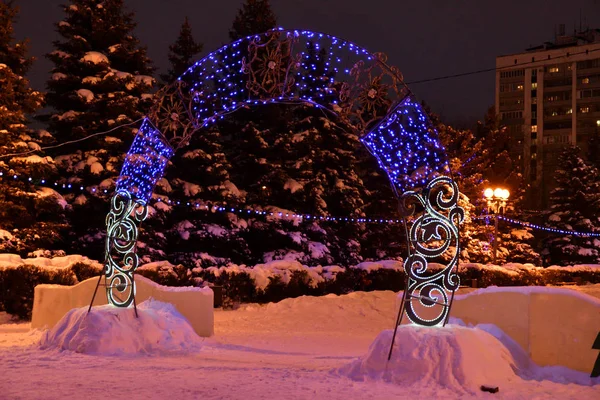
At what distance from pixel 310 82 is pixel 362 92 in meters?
0.99

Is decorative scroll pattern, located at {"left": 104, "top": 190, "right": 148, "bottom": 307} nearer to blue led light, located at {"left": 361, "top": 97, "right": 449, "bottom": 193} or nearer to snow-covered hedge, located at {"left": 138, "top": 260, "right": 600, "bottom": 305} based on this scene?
blue led light, located at {"left": 361, "top": 97, "right": 449, "bottom": 193}

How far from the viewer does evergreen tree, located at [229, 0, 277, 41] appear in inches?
1142

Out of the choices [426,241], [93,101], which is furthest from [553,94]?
[426,241]

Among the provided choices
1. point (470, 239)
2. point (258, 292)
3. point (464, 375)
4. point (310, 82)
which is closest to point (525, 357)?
point (464, 375)

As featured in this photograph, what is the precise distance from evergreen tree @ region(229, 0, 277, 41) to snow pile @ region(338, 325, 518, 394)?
73.7 feet

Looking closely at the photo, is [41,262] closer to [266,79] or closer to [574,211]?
[266,79]

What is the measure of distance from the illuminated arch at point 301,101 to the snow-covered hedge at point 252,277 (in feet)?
15.7

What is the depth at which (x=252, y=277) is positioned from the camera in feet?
63.7

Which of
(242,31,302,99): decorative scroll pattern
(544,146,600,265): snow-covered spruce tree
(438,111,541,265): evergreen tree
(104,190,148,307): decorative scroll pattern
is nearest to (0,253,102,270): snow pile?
(104,190,148,307): decorative scroll pattern

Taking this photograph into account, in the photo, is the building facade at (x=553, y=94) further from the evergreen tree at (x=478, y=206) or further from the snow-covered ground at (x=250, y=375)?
A: the snow-covered ground at (x=250, y=375)

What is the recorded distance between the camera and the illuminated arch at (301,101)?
9633 mm

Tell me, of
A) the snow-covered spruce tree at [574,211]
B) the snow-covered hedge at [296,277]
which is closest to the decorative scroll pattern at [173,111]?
the snow-covered hedge at [296,277]

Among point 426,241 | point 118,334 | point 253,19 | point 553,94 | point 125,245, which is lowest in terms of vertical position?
point 118,334

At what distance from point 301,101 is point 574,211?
31065mm
